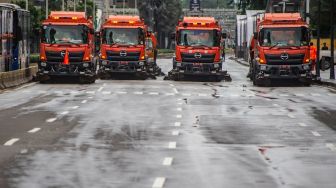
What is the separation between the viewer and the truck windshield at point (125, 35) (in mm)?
49156

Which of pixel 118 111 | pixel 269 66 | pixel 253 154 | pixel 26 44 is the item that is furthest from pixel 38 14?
pixel 253 154

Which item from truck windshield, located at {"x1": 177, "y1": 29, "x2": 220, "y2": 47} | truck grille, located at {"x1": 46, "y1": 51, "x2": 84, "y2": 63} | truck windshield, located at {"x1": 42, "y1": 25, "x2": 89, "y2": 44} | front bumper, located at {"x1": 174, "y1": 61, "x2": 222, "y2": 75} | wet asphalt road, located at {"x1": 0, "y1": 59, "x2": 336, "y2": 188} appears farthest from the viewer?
truck windshield, located at {"x1": 177, "y1": 29, "x2": 220, "y2": 47}

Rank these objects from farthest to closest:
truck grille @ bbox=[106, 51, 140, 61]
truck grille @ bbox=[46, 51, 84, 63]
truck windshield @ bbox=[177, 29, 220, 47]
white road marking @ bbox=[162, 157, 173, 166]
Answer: truck grille @ bbox=[106, 51, 140, 61] < truck windshield @ bbox=[177, 29, 220, 47] < truck grille @ bbox=[46, 51, 84, 63] < white road marking @ bbox=[162, 157, 173, 166]

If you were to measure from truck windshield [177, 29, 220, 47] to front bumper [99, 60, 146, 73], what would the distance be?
259cm

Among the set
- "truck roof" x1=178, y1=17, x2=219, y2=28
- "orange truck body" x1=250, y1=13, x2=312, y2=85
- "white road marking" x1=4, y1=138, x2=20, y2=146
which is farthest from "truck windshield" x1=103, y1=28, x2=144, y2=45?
"white road marking" x1=4, y1=138, x2=20, y2=146

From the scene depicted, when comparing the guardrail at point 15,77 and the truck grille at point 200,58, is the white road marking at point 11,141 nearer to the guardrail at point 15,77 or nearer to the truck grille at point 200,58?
the guardrail at point 15,77

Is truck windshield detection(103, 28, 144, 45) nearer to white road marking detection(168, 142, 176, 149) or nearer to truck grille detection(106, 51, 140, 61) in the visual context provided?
truck grille detection(106, 51, 140, 61)

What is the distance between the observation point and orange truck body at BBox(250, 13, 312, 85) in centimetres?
4441

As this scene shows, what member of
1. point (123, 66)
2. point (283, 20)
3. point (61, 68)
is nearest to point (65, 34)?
point (61, 68)

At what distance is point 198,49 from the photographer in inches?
1891

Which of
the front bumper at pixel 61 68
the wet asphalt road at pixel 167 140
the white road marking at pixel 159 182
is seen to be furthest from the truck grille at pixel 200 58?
the white road marking at pixel 159 182

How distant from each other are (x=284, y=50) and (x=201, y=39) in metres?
5.48

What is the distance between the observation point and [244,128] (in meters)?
22.7

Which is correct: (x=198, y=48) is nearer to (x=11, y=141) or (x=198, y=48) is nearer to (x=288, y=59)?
(x=288, y=59)
